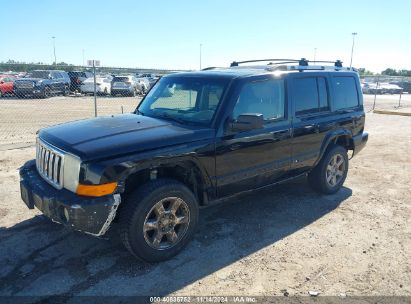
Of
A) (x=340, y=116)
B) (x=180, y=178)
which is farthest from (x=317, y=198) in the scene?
(x=180, y=178)

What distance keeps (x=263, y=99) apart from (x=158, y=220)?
6.23ft

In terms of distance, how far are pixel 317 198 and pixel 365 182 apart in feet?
4.43

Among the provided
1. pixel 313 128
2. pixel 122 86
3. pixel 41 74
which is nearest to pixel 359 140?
pixel 313 128

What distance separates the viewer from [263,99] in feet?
14.4

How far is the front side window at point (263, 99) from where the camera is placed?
4.16 meters

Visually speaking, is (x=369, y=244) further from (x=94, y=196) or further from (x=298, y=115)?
(x=94, y=196)

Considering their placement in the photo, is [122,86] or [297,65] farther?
[122,86]

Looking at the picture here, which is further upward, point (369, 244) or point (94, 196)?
point (94, 196)

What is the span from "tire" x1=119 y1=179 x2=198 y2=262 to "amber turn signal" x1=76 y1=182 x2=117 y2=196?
0.28 m

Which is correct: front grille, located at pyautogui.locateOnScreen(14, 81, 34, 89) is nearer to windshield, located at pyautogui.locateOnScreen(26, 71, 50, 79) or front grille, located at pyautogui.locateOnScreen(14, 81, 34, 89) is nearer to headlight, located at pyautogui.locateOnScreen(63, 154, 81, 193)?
windshield, located at pyautogui.locateOnScreen(26, 71, 50, 79)

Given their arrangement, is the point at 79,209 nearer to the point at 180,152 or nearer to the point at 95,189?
the point at 95,189

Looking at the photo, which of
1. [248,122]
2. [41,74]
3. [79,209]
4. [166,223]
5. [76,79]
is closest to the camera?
[79,209]

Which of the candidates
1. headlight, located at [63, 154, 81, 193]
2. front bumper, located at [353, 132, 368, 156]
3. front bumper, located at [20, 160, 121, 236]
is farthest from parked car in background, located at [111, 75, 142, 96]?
headlight, located at [63, 154, 81, 193]

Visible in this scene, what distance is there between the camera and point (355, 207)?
521 centimetres
